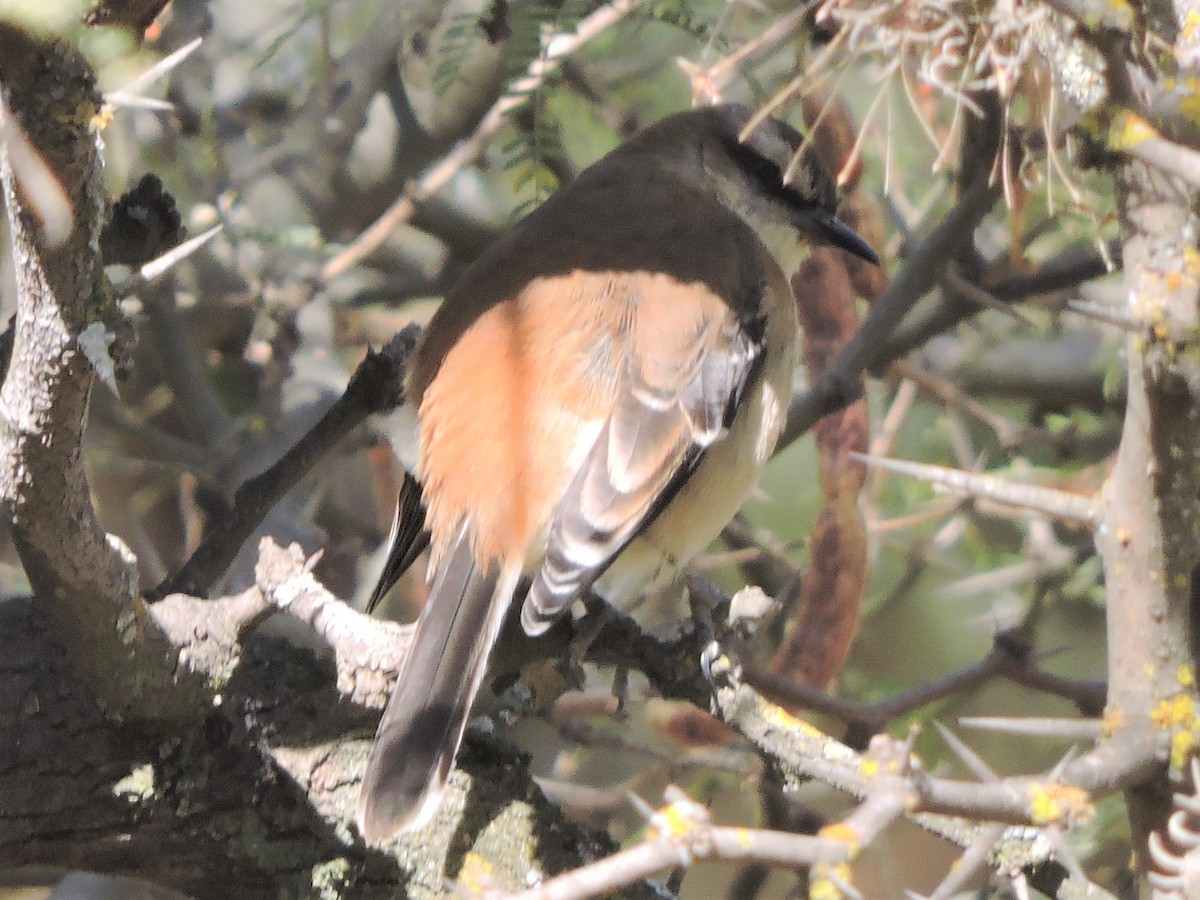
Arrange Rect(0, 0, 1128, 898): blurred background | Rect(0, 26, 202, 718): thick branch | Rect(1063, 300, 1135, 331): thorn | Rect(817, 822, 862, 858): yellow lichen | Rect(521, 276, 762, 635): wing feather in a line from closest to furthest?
Rect(0, 26, 202, 718): thick branch → Rect(817, 822, 862, 858): yellow lichen → Rect(1063, 300, 1135, 331): thorn → Rect(521, 276, 762, 635): wing feather → Rect(0, 0, 1128, 898): blurred background

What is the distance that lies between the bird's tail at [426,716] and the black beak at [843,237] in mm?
1454

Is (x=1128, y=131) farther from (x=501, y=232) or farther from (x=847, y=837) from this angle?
(x=501, y=232)

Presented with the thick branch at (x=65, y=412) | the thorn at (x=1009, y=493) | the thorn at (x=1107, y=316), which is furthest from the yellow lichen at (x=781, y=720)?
the thick branch at (x=65, y=412)

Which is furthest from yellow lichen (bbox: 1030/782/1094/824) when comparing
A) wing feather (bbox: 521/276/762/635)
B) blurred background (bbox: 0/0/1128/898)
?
blurred background (bbox: 0/0/1128/898)

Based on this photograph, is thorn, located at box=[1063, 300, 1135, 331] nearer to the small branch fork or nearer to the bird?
the small branch fork

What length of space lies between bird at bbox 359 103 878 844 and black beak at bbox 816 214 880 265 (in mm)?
161

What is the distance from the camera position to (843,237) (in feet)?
10.4

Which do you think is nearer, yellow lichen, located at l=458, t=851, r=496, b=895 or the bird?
yellow lichen, located at l=458, t=851, r=496, b=895

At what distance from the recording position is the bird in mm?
2145

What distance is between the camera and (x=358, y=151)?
12.6ft

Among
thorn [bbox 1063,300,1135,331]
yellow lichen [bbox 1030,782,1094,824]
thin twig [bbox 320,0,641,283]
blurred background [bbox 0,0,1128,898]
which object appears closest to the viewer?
yellow lichen [bbox 1030,782,1094,824]

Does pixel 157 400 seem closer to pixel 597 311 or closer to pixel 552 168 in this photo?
pixel 552 168

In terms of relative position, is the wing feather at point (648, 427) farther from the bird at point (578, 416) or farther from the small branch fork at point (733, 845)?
the small branch fork at point (733, 845)

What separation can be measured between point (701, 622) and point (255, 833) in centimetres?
79
